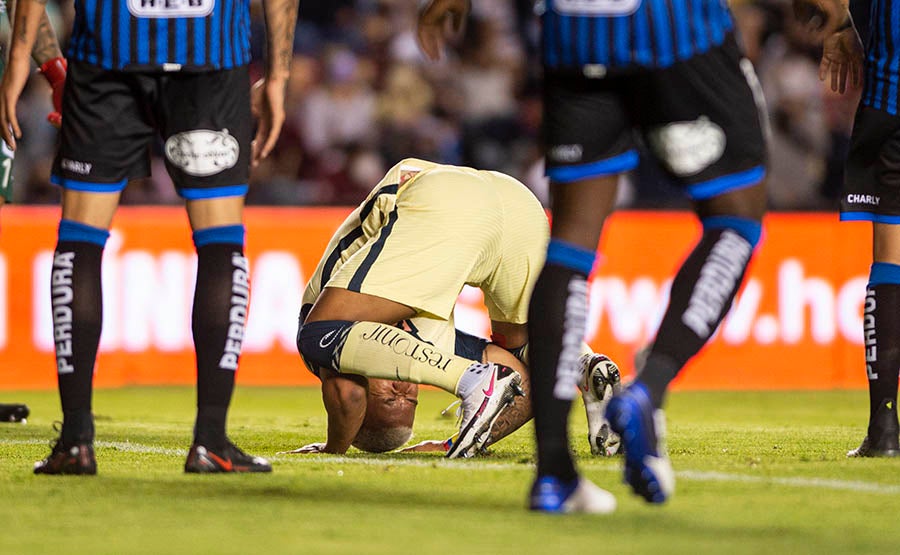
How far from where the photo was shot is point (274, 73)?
439cm

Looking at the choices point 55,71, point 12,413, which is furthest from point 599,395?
point 12,413

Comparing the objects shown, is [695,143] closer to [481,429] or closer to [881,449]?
[481,429]

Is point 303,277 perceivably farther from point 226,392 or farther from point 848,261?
point 226,392

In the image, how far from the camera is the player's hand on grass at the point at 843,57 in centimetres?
502

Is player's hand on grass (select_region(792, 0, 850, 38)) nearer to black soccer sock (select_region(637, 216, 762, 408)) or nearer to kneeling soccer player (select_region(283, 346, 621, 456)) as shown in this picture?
black soccer sock (select_region(637, 216, 762, 408))

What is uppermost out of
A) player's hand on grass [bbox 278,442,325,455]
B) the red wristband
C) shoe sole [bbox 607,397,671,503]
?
the red wristband

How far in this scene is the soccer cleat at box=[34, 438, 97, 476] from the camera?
417 cm

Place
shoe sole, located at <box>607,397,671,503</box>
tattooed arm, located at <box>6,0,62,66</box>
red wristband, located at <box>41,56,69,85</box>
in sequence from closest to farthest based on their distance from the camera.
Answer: shoe sole, located at <box>607,397,671,503</box>, red wristband, located at <box>41,56,69,85</box>, tattooed arm, located at <box>6,0,62,66</box>

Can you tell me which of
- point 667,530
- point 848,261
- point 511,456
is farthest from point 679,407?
point 667,530

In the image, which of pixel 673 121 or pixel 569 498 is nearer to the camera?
pixel 569 498

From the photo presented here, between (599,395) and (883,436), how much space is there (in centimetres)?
92

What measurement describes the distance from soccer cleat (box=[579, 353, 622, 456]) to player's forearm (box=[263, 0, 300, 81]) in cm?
146

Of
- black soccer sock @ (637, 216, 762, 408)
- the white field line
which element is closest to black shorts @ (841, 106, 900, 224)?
the white field line

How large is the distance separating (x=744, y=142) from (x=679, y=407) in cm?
499
